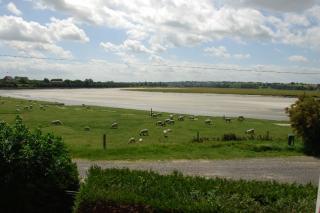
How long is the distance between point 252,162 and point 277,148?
446 cm

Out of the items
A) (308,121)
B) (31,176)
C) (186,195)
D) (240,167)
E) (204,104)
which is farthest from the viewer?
(204,104)

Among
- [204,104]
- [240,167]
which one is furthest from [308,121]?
[204,104]

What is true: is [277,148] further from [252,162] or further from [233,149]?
[252,162]

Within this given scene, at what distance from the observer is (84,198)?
7.73 meters

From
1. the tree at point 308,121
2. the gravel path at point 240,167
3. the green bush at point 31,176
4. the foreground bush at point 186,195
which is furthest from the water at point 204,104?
the foreground bush at point 186,195

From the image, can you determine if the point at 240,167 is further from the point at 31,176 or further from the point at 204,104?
the point at 204,104

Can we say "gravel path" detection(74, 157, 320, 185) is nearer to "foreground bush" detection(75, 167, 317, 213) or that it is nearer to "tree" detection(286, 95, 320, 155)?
"tree" detection(286, 95, 320, 155)

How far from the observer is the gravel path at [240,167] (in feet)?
61.8

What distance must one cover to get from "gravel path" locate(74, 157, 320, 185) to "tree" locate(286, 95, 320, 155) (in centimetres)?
249

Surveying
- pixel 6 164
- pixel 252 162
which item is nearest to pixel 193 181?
pixel 6 164

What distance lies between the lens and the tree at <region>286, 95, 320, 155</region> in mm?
25516

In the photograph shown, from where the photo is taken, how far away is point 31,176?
30.9 feet

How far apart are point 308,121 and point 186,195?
19.8 m

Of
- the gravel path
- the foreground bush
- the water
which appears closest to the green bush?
the foreground bush
